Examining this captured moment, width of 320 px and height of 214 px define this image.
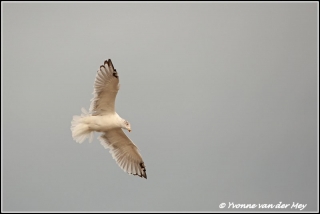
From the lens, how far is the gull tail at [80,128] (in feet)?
47.8

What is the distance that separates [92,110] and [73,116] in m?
0.48

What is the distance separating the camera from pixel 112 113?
14.5 metres

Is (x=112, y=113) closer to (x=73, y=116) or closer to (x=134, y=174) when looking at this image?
(x=73, y=116)

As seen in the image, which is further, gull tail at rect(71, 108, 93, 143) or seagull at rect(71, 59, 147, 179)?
gull tail at rect(71, 108, 93, 143)

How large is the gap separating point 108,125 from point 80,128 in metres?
0.65

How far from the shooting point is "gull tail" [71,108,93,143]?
14.6 m

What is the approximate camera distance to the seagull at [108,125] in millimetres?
14039

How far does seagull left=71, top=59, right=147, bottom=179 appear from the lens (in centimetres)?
1404

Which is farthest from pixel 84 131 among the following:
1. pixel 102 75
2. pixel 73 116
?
pixel 102 75

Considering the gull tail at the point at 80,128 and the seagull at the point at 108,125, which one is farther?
the gull tail at the point at 80,128

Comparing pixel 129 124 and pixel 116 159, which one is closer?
pixel 129 124

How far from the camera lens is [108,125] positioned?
571 inches

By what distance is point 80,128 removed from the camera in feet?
47.9

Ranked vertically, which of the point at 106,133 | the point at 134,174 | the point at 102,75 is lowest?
the point at 134,174
